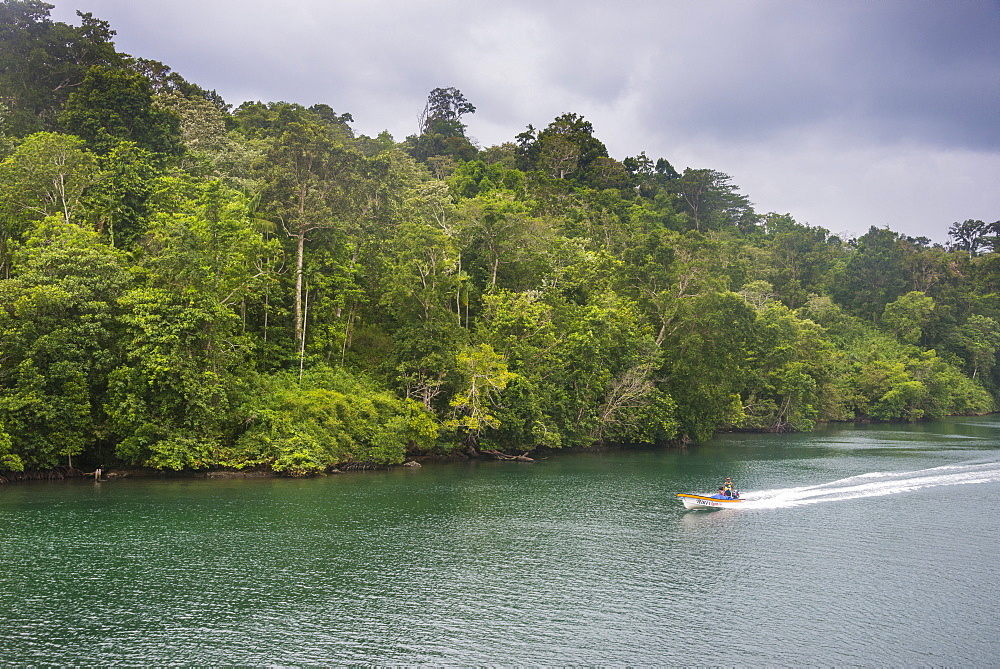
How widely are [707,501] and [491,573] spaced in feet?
42.4

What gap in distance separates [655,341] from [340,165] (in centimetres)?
2318

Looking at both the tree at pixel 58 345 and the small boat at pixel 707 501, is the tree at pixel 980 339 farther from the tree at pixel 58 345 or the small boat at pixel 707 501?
the tree at pixel 58 345

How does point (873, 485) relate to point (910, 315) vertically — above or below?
below

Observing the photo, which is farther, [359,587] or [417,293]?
[417,293]

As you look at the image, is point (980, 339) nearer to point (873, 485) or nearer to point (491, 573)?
point (873, 485)

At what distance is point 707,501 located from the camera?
101 ft

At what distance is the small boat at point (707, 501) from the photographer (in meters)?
30.8

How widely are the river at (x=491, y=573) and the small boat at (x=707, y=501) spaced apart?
1.54 ft

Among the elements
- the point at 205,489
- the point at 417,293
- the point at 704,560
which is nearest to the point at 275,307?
the point at 417,293

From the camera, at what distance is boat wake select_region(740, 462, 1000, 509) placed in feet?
108

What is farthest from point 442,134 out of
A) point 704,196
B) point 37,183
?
point 37,183

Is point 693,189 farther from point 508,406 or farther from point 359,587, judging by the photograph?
point 359,587

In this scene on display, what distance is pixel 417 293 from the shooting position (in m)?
42.6

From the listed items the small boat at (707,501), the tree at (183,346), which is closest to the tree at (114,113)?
the tree at (183,346)
